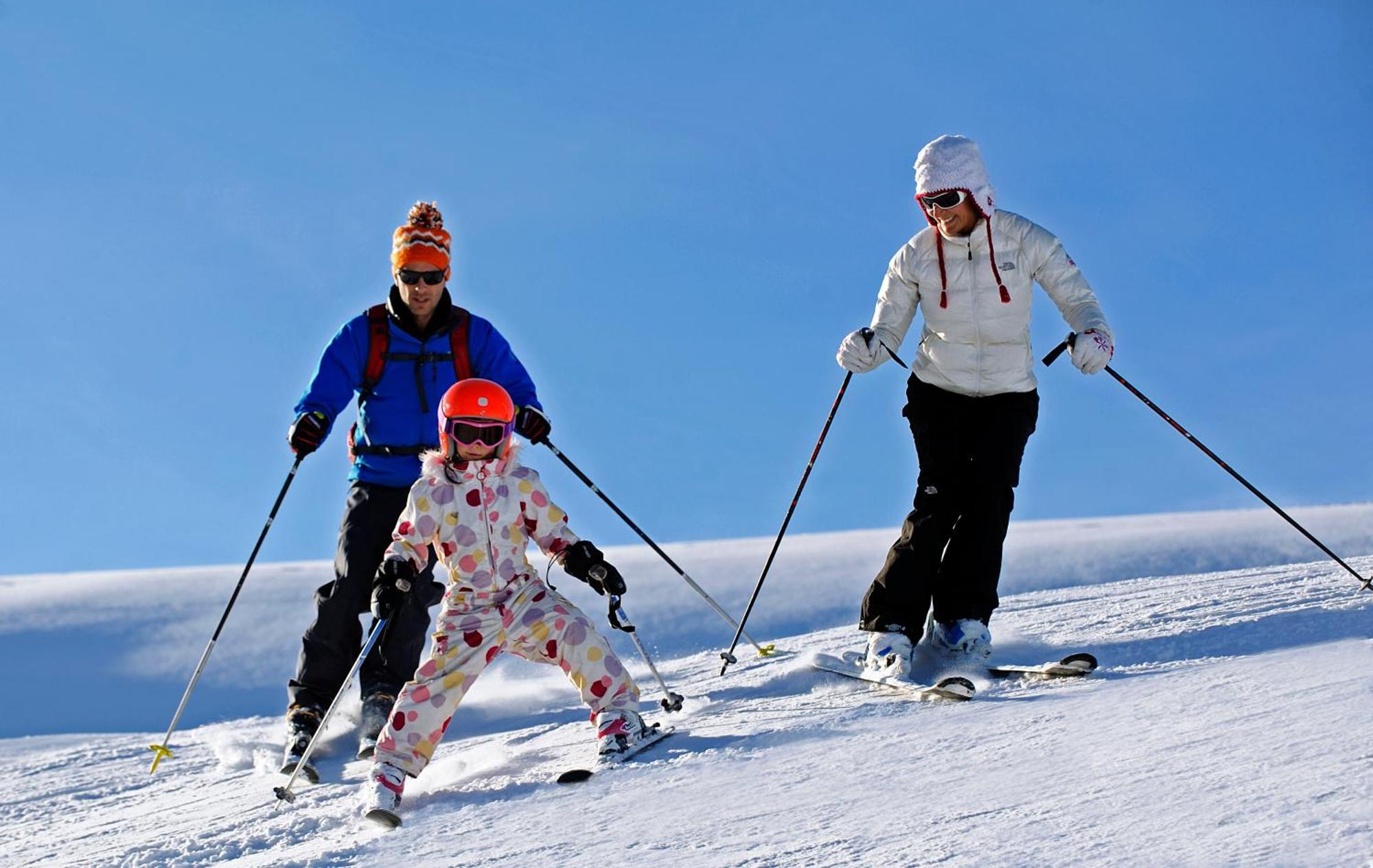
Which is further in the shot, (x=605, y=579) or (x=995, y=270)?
(x=995, y=270)

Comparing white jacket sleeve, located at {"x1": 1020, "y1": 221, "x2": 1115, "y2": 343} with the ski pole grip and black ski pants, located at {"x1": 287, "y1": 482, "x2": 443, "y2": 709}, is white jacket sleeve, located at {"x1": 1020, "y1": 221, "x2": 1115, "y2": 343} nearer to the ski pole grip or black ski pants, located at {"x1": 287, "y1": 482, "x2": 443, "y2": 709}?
the ski pole grip

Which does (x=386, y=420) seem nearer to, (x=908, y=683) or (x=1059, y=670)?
(x=908, y=683)

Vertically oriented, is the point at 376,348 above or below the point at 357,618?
above

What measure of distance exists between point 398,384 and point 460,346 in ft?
0.94

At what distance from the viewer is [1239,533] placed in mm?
11047

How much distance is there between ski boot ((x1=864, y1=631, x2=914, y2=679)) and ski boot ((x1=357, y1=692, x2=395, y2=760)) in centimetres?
182

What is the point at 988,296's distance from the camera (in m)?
4.87

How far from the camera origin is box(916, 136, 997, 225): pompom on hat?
4.77 meters

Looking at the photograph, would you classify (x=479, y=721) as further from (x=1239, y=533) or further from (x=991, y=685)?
(x=1239, y=533)

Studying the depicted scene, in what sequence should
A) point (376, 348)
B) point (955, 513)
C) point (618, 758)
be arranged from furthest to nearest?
1. point (376, 348)
2. point (955, 513)
3. point (618, 758)

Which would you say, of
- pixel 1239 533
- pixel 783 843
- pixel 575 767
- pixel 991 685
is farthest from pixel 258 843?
pixel 1239 533

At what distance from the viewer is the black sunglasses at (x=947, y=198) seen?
188 inches

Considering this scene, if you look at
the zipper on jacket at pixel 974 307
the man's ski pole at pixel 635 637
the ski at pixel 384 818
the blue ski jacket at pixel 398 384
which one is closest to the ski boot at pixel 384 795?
the ski at pixel 384 818

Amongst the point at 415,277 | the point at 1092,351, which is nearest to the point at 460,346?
the point at 415,277
